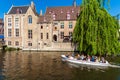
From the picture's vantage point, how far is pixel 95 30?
37938 mm

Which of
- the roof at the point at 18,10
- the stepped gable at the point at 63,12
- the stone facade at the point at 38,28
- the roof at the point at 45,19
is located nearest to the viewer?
the stone facade at the point at 38,28

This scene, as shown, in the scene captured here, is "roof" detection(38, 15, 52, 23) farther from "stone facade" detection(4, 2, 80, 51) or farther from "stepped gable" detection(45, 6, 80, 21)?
"stepped gable" detection(45, 6, 80, 21)

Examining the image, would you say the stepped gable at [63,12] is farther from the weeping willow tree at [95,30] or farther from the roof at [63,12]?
the weeping willow tree at [95,30]

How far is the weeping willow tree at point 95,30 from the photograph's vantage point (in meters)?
38.2

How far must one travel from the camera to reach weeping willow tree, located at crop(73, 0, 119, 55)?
38188 millimetres

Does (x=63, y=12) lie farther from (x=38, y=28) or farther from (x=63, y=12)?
(x=38, y=28)

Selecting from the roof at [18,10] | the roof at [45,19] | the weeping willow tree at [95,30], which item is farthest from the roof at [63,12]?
the weeping willow tree at [95,30]

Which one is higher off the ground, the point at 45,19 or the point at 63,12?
the point at 63,12

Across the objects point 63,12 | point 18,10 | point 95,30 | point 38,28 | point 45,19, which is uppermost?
point 18,10

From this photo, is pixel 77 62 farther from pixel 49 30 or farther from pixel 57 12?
pixel 57 12

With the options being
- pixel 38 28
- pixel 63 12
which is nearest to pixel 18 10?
pixel 38 28

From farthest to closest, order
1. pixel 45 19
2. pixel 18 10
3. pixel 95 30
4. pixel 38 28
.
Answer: pixel 18 10 → pixel 38 28 → pixel 45 19 → pixel 95 30

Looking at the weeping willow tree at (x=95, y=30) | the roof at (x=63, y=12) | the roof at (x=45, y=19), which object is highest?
the roof at (x=63, y=12)

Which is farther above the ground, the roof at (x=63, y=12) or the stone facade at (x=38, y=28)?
the roof at (x=63, y=12)
